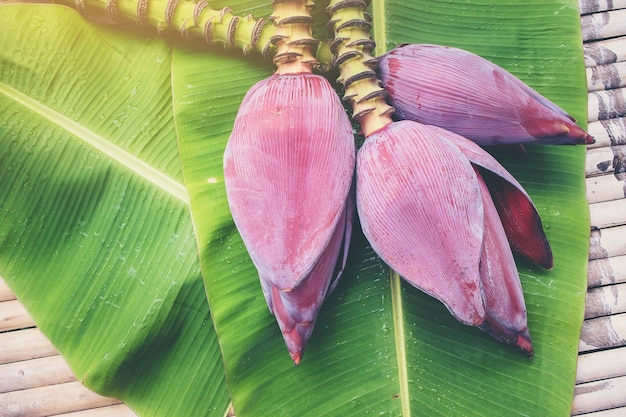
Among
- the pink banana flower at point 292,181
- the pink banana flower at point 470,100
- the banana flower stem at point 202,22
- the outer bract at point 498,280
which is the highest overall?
the banana flower stem at point 202,22

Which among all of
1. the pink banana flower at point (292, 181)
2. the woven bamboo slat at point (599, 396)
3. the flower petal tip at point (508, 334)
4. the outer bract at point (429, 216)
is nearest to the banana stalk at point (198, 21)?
the pink banana flower at point (292, 181)

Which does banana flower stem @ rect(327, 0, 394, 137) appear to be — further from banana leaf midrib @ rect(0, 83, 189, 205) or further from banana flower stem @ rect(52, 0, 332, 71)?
banana leaf midrib @ rect(0, 83, 189, 205)

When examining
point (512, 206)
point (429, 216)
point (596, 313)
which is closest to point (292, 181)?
point (429, 216)

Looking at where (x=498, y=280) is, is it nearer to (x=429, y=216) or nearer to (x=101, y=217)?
(x=429, y=216)

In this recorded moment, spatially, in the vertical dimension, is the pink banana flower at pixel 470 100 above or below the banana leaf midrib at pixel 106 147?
above

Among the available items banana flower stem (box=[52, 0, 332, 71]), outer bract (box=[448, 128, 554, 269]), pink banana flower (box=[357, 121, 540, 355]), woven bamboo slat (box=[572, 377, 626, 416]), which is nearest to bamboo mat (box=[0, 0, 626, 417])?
woven bamboo slat (box=[572, 377, 626, 416])

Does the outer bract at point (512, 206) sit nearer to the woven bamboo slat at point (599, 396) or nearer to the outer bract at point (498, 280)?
the outer bract at point (498, 280)
